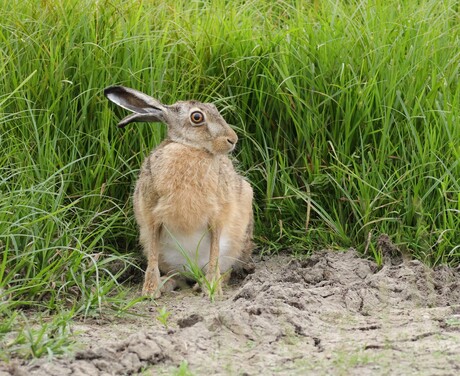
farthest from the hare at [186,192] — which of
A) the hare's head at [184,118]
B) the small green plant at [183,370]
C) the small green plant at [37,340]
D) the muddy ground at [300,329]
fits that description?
the small green plant at [183,370]

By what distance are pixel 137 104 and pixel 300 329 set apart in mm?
1931

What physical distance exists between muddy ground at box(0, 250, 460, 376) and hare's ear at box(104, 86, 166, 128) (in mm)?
1075

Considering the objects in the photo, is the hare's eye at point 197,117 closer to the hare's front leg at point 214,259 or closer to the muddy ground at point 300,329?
the hare's front leg at point 214,259

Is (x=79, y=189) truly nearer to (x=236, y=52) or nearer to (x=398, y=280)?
(x=236, y=52)

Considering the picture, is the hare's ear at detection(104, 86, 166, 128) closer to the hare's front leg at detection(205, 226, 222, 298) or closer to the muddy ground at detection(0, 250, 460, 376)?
the hare's front leg at detection(205, 226, 222, 298)

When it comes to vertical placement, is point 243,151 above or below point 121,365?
above

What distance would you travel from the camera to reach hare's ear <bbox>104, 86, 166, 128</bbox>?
5.85 meters

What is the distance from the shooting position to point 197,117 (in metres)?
5.82

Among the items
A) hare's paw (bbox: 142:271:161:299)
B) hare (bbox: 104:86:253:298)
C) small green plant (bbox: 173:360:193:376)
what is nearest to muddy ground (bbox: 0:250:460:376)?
small green plant (bbox: 173:360:193:376)

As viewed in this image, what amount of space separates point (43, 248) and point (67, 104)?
4.35ft

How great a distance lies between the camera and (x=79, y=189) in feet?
20.2

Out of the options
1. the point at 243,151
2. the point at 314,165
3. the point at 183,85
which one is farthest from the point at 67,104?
the point at 314,165

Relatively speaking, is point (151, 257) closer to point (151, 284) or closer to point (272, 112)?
point (151, 284)

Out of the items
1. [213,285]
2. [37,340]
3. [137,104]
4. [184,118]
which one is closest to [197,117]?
[184,118]
